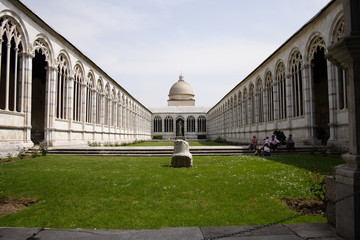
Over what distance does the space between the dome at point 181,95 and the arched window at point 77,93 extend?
56724mm

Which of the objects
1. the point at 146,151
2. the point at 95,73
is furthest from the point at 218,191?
the point at 95,73

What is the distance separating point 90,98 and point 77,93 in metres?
3.04

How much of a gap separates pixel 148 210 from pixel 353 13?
4.88 metres

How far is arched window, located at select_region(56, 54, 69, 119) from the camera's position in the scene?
2336 centimetres

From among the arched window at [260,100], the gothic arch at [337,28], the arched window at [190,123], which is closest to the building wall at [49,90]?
the arched window at [260,100]

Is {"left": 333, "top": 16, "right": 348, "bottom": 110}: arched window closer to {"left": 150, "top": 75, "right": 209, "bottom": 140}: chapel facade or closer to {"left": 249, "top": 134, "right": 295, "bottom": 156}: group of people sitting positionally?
{"left": 249, "top": 134, "right": 295, "bottom": 156}: group of people sitting

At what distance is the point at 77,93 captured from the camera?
90.7 feet

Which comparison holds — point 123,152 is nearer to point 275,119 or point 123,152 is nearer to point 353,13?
point 275,119

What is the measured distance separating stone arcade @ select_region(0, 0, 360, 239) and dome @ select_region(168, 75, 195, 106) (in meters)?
39.3

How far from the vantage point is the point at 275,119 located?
2662 centimetres

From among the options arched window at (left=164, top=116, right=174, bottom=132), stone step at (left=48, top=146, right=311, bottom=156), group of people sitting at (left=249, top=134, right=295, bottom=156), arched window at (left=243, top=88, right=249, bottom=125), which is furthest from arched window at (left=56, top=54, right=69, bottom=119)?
arched window at (left=164, top=116, right=174, bottom=132)

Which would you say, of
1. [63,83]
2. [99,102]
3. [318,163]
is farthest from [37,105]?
[318,163]

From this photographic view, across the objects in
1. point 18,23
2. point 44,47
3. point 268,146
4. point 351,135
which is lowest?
point 268,146

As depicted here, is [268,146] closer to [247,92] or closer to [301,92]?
[301,92]
